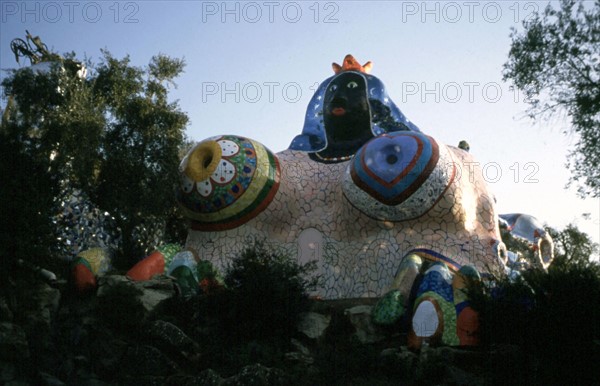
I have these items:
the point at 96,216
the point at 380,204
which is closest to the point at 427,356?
the point at 380,204

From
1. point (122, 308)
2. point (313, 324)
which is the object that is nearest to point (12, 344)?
point (122, 308)

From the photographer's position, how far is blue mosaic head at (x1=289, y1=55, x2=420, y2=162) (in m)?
14.2

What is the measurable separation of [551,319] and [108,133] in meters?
9.23

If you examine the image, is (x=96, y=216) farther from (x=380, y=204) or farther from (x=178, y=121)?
(x=380, y=204)

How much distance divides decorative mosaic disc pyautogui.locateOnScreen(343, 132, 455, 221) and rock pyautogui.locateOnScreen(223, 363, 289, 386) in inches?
174

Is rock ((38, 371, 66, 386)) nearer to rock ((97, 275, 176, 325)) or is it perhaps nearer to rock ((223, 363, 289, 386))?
rock ((97, 275, 176, 325))

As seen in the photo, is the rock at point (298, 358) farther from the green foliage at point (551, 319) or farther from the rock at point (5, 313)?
the rock at point (5, 313)

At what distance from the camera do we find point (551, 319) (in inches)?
360

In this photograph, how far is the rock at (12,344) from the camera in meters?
8.41

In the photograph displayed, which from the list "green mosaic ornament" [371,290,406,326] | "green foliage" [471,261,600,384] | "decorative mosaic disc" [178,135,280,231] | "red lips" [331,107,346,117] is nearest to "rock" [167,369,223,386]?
"green mosaic ornament" [371,290,406,326]

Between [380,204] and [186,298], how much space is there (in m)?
3.61

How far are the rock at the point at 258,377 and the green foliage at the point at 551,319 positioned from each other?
279cm

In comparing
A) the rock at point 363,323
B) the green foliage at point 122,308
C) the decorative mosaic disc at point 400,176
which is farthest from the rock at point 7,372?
the decorative mosaic disc at point 400,176

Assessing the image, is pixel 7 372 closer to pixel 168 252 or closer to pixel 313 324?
pixel 313 324
